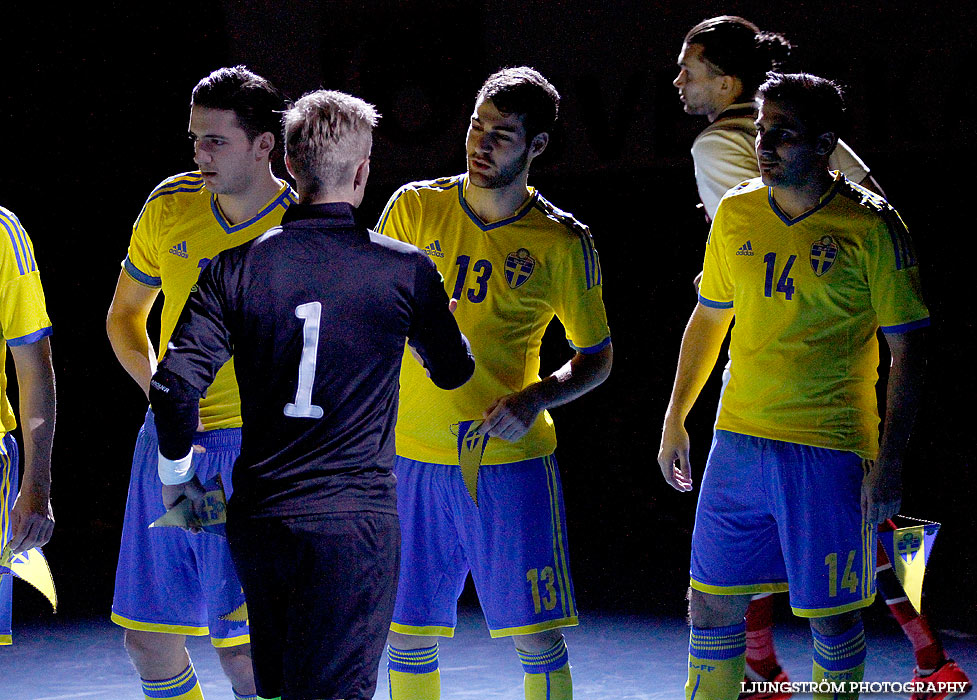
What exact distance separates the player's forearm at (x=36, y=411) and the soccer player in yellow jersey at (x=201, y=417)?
33cm

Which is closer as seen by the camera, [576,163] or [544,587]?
[544,587]

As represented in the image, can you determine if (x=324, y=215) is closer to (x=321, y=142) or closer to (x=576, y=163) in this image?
(x=321, y=142)

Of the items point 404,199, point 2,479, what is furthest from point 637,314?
point 2,479

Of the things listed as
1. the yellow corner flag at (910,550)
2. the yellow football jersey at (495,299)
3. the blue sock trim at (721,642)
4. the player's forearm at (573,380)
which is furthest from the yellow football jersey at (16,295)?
the yellow corner flag at (910,550)

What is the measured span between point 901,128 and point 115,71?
3767mm

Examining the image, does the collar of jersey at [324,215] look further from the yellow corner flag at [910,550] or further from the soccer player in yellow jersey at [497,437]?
the yellow corner flag at [910,550]

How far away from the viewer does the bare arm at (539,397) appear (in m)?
2.89

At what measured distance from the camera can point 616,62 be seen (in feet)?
18.6

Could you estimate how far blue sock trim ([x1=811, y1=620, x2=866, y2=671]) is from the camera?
10.1 feet

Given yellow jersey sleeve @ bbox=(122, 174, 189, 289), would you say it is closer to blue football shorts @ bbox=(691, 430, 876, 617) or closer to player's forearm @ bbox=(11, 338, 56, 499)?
player's forearm @ bbox=(11, 338, 56, 499)

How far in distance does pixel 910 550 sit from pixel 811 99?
4.12 ft

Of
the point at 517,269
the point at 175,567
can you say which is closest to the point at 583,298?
the point at 517,269

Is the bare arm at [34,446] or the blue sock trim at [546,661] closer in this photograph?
the bare arm at [34,446]

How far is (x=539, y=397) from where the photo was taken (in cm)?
294
